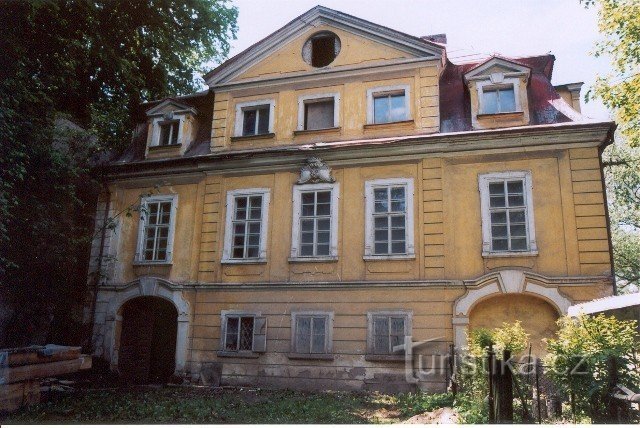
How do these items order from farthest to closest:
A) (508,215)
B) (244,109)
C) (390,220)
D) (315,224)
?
(244,109) → (315,224) → (390,220) → (508,215)

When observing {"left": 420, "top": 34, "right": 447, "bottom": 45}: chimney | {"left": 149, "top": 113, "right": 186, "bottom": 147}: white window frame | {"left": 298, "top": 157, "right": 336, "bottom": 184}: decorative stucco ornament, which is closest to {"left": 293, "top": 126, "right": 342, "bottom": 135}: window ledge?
{"left": 298, "top": 157, "right": 336, "bottom": 184}: decorative stucco ornament

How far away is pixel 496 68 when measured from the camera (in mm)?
11727

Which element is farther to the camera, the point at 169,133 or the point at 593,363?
the point at 169,133

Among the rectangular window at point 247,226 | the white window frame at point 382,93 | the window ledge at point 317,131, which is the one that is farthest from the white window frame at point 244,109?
the white window frame at point 382,93

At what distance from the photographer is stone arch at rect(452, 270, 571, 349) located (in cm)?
1009

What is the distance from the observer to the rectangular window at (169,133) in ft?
46.8

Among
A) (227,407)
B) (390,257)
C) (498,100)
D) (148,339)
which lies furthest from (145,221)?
(498,100)

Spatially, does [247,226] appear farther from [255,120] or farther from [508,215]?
Result: [508,215]

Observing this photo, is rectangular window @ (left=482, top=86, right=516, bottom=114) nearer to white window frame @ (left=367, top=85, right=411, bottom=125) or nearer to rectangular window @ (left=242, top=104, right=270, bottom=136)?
white window frame @ (left=367, top=85, right=411, bottom=125)

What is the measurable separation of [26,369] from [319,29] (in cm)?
1048

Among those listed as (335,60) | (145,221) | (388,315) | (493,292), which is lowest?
(388,315)

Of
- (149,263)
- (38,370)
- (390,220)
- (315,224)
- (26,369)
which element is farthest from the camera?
(149,263)

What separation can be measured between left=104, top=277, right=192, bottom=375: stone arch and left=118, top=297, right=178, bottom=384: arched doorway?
245 millimetres

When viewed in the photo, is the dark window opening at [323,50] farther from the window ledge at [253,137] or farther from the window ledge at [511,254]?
the window ledge at [511,254]
